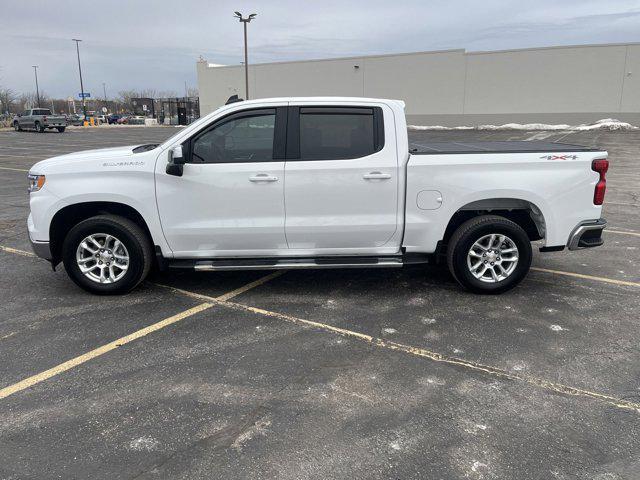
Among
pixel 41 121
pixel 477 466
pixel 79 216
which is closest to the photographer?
pixel 477 466

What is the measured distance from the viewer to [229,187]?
490 centimetres

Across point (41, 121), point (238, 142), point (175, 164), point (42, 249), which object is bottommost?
point (42, 249)

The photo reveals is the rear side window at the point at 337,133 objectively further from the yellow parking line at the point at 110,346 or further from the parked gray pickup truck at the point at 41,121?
the parked gray pickup truck at the point at 41,121

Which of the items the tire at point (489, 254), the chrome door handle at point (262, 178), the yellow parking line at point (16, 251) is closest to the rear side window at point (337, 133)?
the chrome door handle at point (262, 178)

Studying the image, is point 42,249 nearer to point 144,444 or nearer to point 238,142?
point 238,142

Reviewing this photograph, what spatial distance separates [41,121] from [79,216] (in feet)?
139

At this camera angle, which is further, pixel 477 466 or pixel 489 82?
pixel 489 82

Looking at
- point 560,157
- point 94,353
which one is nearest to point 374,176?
point 560,157

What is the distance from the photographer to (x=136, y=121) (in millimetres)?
73188

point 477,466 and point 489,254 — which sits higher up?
point 489,254

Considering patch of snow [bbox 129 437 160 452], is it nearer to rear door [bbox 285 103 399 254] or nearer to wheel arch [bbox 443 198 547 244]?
rear door [bbox 285 103 399 254]

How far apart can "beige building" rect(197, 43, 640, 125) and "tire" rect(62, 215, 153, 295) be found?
1655 inches

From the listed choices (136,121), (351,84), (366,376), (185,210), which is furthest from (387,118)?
(136,121)

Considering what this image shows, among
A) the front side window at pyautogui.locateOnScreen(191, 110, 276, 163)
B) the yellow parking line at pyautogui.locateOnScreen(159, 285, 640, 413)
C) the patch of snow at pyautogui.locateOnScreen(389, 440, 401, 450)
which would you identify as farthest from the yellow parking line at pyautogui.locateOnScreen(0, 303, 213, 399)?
the patch of snow at pyautogui.locateOnScreen(389, 440, 401, 450)
